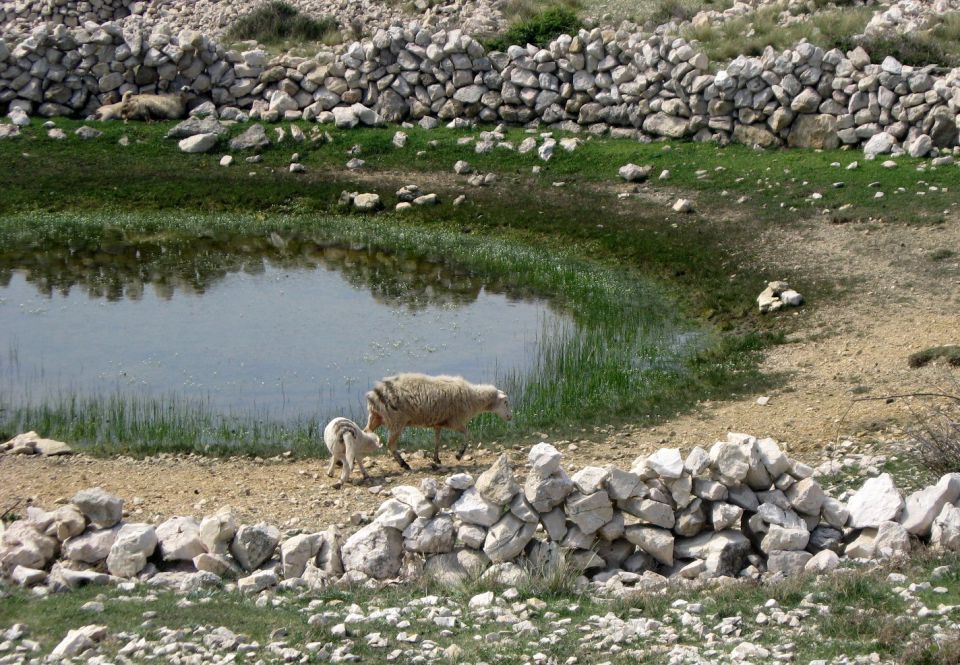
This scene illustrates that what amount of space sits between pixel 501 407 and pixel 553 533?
16.2 ft

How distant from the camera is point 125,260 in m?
26.4

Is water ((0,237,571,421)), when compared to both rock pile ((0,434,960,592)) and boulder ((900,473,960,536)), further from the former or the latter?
boulder ((900,473,960,536))

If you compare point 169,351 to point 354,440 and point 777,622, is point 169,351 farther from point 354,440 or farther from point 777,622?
point 777,622

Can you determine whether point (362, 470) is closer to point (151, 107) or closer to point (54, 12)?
point (151, 107)

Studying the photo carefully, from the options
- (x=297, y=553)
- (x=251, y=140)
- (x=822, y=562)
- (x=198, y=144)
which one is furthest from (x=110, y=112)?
(x=822, y=562)

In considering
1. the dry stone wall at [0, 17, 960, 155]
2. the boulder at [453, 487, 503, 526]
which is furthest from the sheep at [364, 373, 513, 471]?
the dry stone wall at [0, 17, 960, 155]

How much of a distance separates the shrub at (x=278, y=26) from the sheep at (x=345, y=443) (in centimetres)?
2882

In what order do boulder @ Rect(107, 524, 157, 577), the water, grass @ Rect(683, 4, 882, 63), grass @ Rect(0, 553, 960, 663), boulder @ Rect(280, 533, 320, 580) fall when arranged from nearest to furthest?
1. grass @ Rect(0, 553, 960, 663)
2. boulder @ Rect(107, 524, 157, 577)
3. boulder @ Rect(280, 533, 320, 580)
4. the water
5. grass @ Rect(683, 4, 882, 63)

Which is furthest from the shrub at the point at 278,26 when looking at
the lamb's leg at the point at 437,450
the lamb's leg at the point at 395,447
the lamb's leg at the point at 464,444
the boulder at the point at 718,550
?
the boulder at the point at 718,550

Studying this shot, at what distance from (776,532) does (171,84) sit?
2982 centimetres

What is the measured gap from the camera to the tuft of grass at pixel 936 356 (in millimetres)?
17891

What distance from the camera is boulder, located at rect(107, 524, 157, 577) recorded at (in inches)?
453

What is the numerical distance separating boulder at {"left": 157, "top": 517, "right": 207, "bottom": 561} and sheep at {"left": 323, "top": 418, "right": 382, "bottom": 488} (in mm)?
2944

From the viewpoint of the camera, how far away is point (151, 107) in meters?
35.7
